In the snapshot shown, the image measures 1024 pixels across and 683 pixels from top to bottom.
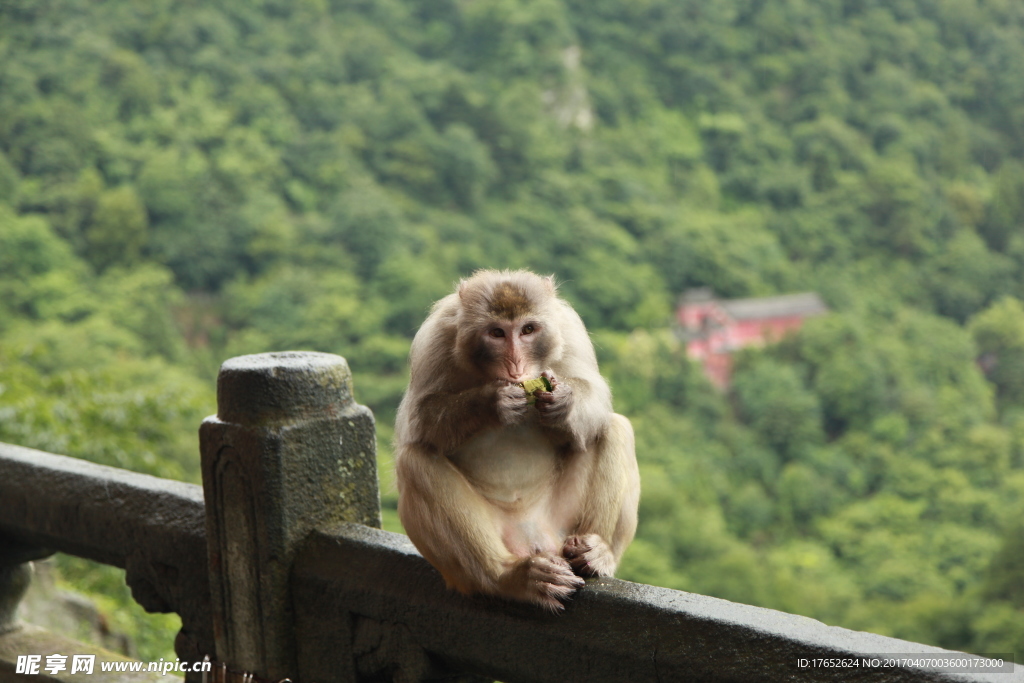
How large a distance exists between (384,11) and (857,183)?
2715cm

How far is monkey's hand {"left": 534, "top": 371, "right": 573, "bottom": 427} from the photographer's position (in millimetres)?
2496

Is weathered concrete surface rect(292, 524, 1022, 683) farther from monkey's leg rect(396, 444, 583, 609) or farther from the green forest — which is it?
the green forest

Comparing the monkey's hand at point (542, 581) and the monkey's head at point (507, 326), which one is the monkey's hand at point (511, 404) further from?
the monkey's hand at point (542, 581)

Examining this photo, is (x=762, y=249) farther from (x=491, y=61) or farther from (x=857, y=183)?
(x=491, y=61)

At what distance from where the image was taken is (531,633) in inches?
84.4

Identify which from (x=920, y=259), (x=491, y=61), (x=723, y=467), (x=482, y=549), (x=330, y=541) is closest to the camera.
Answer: (x=482, y=549)

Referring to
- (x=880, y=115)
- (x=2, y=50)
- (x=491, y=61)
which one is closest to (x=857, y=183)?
(x=880, y=115)

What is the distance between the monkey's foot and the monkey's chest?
221mm

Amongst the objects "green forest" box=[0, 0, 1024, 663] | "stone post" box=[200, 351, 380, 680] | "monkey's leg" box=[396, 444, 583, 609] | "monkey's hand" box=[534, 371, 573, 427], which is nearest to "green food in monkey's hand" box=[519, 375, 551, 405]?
"monkey's hand" box=[534, 371, 573, 427]

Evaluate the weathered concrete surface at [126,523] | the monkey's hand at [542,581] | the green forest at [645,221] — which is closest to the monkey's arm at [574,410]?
the monkey's hand at [542,581]

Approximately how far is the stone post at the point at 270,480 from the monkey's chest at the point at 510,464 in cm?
28

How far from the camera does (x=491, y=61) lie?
57.6m

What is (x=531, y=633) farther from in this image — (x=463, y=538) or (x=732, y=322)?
(x=732, y=322)

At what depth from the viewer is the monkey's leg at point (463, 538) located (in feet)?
7.13
